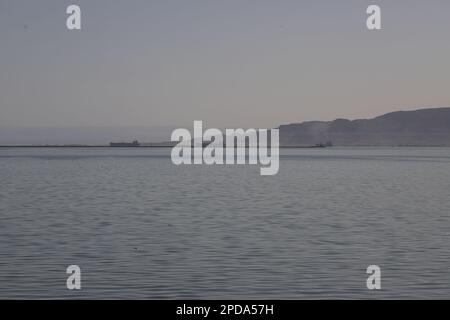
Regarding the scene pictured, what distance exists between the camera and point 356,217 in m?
38.2

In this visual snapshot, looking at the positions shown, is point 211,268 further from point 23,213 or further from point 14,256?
point 23,213

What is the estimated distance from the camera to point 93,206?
147 feet

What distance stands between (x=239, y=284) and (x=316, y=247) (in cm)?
735

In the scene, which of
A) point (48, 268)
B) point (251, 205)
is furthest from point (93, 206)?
point (48, 268)

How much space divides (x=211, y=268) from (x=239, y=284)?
8.53 ft

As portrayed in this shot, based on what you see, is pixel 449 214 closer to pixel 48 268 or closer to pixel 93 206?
pixel 93 206

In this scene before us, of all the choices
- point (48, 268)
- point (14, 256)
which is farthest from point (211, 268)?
point (14, 256)
